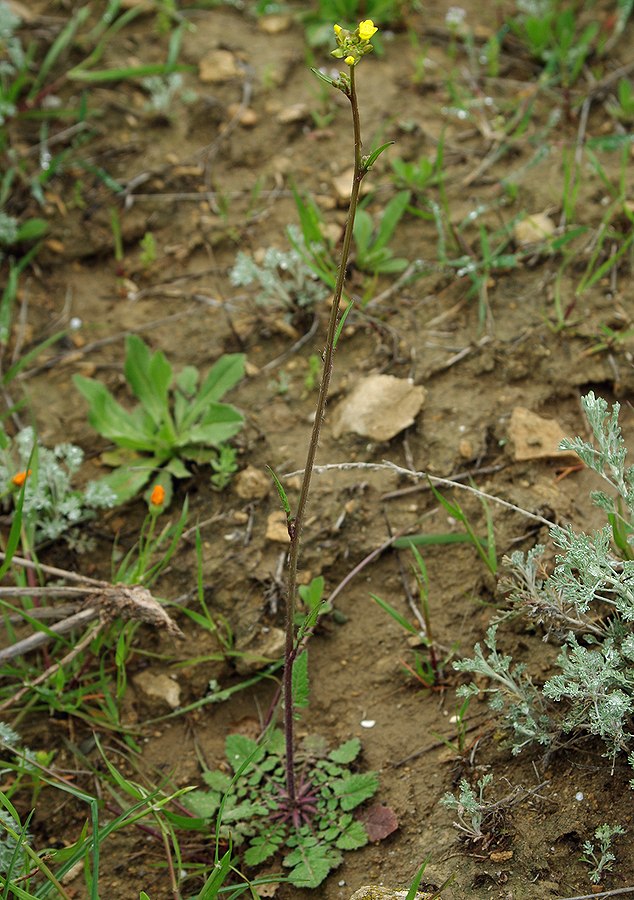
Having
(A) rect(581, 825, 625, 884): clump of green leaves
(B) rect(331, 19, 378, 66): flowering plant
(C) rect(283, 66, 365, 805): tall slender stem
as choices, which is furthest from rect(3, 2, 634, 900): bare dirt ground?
(B) rect(331, 19, 378, 66): flowering plant

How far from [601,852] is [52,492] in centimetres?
177

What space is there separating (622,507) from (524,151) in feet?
5.40

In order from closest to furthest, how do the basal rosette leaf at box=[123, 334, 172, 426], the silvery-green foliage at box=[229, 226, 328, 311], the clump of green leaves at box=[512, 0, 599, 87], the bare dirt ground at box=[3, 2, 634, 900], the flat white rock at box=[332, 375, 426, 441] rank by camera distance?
the bare dirt ground at box=[3, 2, 634, 900], the flat white rock at box=[332, 375, 426, 441], the basal rosette leaf at box=[123, 334, 172, 426], the silvery-green foliage at box=[229, 226, 328, 311], the clump of green leaves at box=[512, 0, 599, 87]

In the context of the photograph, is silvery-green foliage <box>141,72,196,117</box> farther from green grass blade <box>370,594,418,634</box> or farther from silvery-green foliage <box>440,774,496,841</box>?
silvery-green foliage <box>440,774,496,841</box>

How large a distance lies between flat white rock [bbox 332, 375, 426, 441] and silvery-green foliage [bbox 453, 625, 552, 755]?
896 millimetres

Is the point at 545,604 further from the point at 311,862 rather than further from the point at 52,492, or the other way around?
the point at 52,492

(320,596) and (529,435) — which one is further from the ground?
(529,435)

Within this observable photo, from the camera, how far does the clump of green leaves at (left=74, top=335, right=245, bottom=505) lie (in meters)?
2.71

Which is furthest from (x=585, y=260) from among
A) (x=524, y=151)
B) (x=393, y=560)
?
(x=393, y=560)

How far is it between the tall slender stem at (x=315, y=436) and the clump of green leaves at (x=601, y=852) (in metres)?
0.64

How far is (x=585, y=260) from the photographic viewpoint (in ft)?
9.77

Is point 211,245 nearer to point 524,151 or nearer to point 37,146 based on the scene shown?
point 37,146

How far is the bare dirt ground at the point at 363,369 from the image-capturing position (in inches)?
79.8

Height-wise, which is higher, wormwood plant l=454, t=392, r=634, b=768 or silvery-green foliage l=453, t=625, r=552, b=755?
wormwood plant l=454, t=392, r=634, b=768
